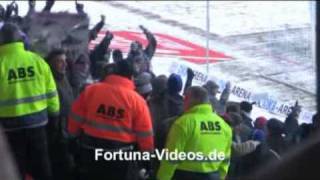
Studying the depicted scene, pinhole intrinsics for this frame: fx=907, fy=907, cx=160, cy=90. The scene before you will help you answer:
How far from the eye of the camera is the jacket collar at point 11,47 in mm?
4551

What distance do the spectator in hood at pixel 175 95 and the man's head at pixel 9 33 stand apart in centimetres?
83

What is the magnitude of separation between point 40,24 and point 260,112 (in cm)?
127

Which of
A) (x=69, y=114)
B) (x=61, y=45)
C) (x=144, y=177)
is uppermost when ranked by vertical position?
(x=61, y=45)

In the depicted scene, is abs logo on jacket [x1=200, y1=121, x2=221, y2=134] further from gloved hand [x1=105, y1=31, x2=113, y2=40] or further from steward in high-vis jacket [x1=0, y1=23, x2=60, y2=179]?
steward in high-vis jacket [x1=0, y1=23, x2=60, y2=179]

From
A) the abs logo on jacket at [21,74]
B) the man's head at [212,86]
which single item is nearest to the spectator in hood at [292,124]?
the man's head at [212,86]

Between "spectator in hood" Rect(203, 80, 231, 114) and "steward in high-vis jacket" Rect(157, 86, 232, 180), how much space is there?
2.2 inches

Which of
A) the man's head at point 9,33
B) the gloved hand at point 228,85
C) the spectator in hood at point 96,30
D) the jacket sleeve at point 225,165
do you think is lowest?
the jacket sleeve at point 225,165

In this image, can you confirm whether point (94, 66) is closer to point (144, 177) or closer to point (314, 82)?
point (144, 177)

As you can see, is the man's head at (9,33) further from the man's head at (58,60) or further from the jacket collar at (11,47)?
the man's head at (58,60)

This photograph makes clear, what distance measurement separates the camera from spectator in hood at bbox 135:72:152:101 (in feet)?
15.5

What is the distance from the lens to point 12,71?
4.55 metres

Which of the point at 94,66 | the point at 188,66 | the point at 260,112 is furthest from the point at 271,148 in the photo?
the point at 94,66

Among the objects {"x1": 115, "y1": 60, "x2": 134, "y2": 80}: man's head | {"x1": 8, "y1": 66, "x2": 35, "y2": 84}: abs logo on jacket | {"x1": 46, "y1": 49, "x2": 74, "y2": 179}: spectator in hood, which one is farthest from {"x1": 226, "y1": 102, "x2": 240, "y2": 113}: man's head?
{"x1": 8, "y1": 66, "x2": 35, "y2": 84}: abs logo on jacket

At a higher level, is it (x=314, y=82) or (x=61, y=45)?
(x=61, y=45)
